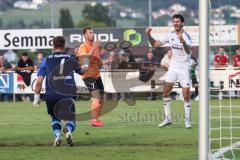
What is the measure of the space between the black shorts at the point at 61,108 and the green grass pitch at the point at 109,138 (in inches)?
19.2

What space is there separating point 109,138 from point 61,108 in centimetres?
130

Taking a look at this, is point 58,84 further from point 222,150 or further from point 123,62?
point 123,62

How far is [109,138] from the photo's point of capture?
15.6 metres

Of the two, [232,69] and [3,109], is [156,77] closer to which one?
[232,69]

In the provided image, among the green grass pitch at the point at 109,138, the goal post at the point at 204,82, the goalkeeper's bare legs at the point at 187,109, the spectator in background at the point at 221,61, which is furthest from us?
the spectator in background at the point at 221,61

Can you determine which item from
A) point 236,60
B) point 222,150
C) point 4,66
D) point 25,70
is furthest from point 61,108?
point 4,66

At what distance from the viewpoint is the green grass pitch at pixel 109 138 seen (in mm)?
13156

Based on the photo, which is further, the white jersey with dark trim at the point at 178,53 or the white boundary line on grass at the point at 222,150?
the white jersey with dark trim at the point at 178,53

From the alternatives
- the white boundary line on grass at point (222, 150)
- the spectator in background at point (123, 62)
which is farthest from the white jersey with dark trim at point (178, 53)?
the spectator in background at point (123, 62)

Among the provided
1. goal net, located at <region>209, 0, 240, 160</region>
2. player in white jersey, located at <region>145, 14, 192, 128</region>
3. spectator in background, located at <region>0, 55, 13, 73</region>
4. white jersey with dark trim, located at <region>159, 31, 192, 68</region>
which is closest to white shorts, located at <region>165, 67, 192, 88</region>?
player in white jersey, located at <region>145, 14, 192, 128</region>

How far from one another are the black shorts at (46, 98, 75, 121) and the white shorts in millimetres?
3413

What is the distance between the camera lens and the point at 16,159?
12703 mm

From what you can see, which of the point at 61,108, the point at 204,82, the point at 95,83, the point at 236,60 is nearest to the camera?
the point at 204,82

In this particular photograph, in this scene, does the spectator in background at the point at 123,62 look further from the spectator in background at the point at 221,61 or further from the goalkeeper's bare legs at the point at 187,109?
the goalkeeper's bare legs at the point at 187,109
